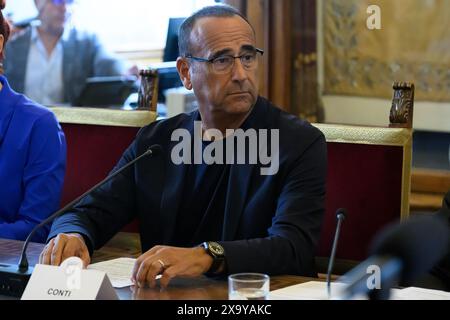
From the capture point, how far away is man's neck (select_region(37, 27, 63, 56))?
5.29m

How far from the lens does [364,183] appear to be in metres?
2.30

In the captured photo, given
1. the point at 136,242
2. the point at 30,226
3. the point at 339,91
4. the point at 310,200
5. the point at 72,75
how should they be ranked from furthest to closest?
the point at 72,75 → the point at 339,91 → the point at 136,242 → the point at 30,226 → the point at 310,200

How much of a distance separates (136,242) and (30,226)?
40cm

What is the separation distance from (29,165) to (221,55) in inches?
25.8

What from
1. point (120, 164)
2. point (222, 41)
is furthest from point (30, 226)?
point (222, 41)

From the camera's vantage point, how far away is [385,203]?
7.49 ft

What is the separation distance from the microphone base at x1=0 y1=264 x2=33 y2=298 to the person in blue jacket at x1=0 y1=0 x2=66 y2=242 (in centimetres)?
67

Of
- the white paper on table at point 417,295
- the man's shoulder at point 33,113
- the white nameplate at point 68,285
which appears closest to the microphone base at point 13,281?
the white nameplate at point 68,285

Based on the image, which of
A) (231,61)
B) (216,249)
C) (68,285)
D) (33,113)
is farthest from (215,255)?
(33,113)

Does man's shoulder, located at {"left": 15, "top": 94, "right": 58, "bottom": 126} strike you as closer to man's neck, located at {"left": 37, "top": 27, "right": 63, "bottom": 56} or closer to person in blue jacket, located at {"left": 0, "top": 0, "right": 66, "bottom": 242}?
person in blue jacket, located at {"left": 0, "top": 0, "right": 66, "bottom": 242}

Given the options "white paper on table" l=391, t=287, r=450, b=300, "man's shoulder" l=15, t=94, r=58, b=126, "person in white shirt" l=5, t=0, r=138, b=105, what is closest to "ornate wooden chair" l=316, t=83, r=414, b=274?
"white paper on table" l=391, t=287, r=450, b=300

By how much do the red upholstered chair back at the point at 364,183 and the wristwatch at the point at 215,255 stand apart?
61 centimetres

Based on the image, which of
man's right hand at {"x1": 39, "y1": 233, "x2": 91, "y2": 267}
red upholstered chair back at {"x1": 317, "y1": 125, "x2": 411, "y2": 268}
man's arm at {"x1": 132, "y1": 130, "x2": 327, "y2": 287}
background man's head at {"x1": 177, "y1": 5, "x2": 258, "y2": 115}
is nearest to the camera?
man's arm at {"x1": 132, "y1": 130, "x2": 327, "y2": 287}
